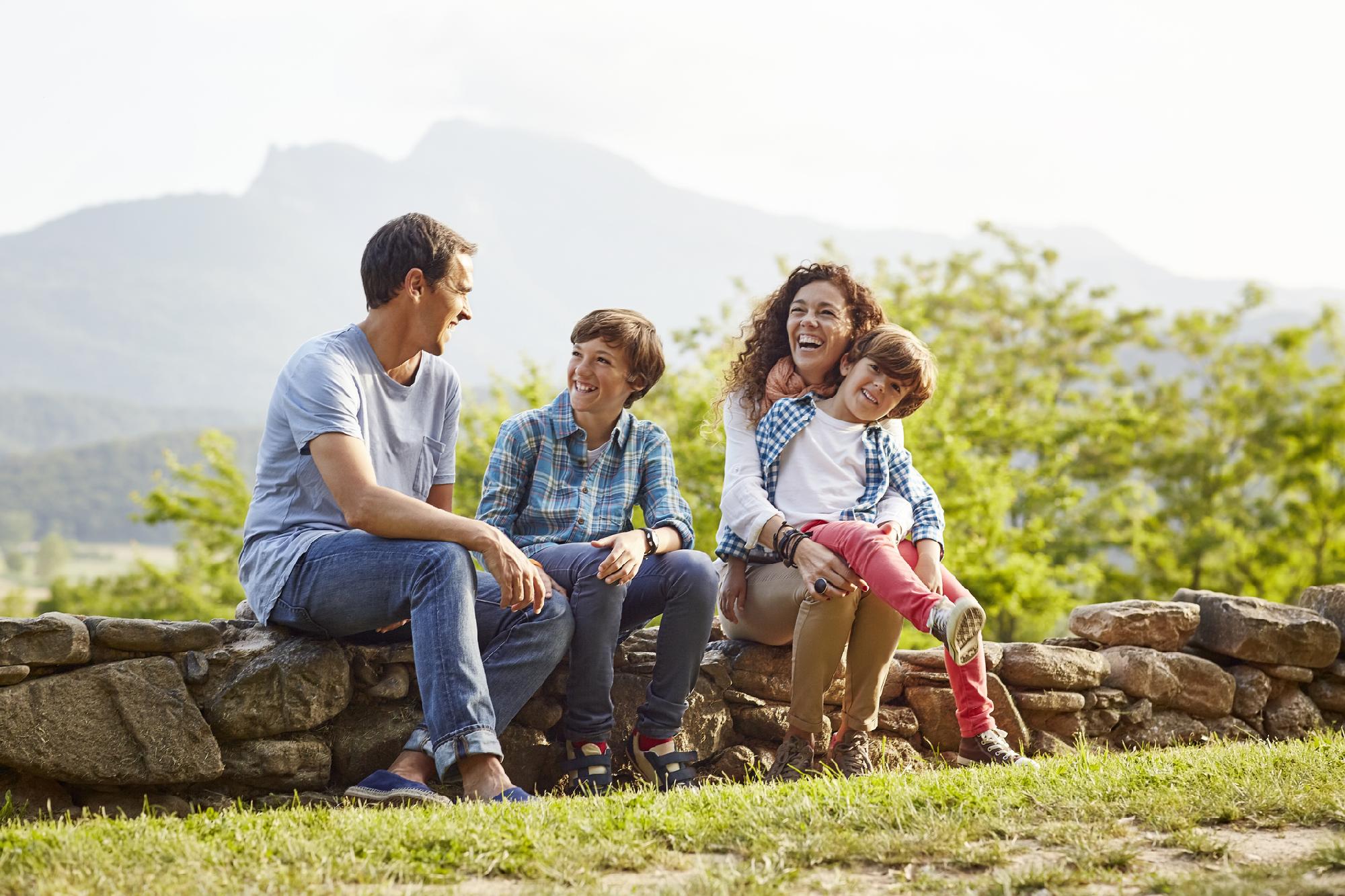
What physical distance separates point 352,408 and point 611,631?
3.53 feet

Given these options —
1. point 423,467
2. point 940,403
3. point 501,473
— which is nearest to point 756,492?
point 501,473

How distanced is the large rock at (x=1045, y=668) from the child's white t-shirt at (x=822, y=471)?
1.09m

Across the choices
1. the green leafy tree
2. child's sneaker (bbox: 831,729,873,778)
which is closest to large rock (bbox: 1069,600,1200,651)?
child's sneaker (bbox: 831,729,873,778)

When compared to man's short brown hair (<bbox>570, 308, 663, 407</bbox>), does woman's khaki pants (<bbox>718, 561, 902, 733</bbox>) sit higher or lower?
lower

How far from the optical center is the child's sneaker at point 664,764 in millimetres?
3604

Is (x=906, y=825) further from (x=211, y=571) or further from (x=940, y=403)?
(x=211, y=571)

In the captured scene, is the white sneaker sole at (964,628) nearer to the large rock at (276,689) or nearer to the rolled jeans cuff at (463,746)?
the rolled jeans cuff at (463,746)

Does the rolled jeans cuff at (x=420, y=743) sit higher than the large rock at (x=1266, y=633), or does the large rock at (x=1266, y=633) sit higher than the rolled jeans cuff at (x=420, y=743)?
the large rock at (x=1266, y=633)

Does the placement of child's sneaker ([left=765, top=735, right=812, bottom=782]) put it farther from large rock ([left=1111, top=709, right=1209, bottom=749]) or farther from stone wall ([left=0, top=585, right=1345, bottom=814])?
large rock ([left=1111, top=709, right=1209, bottom=749])

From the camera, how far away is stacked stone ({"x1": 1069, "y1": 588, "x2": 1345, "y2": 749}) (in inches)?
194

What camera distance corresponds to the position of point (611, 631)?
3584 millimetres

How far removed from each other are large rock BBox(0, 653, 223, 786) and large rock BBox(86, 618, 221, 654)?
0.15 ft

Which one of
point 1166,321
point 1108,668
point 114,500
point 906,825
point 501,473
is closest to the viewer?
point 906,825

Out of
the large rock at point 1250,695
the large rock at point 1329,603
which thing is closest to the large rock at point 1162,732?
the large rock at point 1250,695
